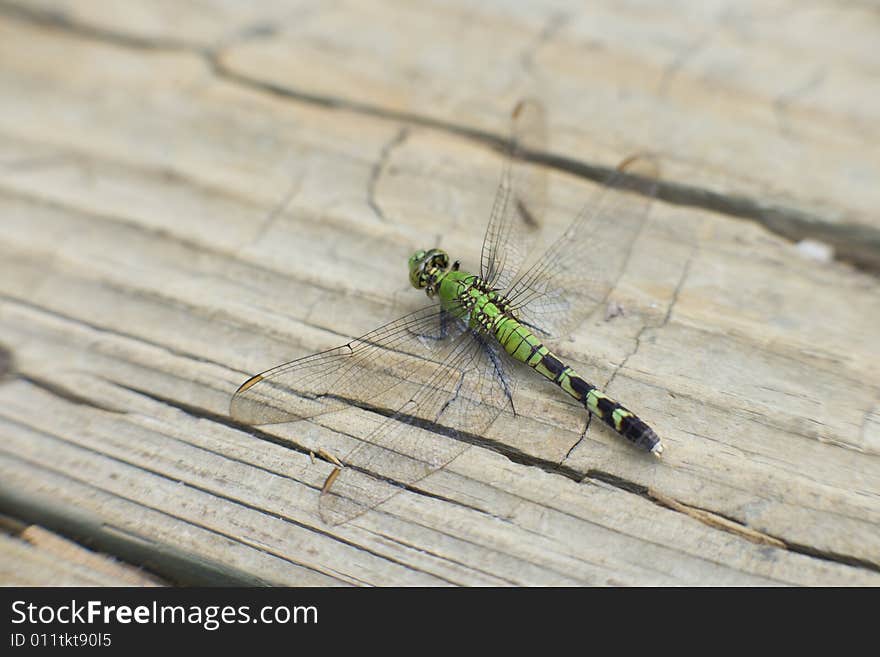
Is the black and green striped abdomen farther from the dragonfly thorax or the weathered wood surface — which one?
the dragonfly thorax

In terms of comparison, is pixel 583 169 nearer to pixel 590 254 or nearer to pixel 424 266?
pixel 590 254

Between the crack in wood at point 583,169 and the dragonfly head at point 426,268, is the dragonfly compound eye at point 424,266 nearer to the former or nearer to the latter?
the dragonfly head at point 426,268

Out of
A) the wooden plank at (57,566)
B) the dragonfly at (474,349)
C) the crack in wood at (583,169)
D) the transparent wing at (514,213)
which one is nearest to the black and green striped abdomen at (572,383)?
the dragonfly at (474,349)

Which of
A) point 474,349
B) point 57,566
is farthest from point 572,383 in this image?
point 57,566

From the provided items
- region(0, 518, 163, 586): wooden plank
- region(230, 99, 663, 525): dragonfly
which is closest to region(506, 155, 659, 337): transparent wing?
region(230, 99, 663, 525): dragonfly

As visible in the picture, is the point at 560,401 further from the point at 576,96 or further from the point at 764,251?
the point at 576,96
